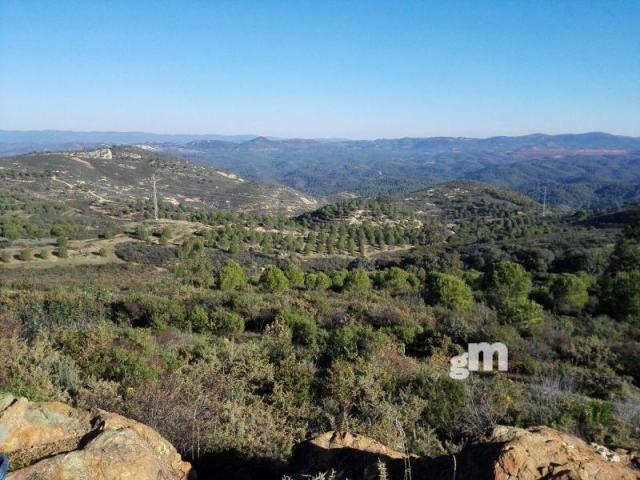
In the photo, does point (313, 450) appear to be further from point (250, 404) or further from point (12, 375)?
point (12, 375)

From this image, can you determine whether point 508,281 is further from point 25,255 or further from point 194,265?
point 25,255

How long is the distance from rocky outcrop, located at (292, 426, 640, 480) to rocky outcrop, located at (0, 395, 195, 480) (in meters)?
1.30

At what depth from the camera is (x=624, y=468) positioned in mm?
3154

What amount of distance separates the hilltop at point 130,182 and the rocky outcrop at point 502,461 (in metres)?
91.5

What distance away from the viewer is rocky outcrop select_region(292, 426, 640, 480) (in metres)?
3.03

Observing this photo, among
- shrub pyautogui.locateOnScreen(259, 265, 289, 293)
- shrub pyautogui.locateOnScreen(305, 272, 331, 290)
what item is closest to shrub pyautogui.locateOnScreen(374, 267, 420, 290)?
shrub pyautogui.locateOnScreen(305, 272, 331, 290)

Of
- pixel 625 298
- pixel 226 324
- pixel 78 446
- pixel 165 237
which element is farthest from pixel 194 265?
pixel 78 446

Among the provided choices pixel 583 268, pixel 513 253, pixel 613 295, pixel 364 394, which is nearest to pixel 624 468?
pixel 364 394

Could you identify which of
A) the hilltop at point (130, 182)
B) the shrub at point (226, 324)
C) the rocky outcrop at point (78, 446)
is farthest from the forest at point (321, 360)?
the hilltop at point (130, 182)

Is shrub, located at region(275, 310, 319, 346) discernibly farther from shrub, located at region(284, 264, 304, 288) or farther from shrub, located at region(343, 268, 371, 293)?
shrub, located at region(284, 264, 304, 288)

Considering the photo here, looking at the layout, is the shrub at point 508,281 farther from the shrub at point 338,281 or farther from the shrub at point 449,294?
the shrub at point 338,281

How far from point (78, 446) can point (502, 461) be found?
3.44 metres

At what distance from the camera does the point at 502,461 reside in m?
3.04

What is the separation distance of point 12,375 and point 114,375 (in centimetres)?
136
